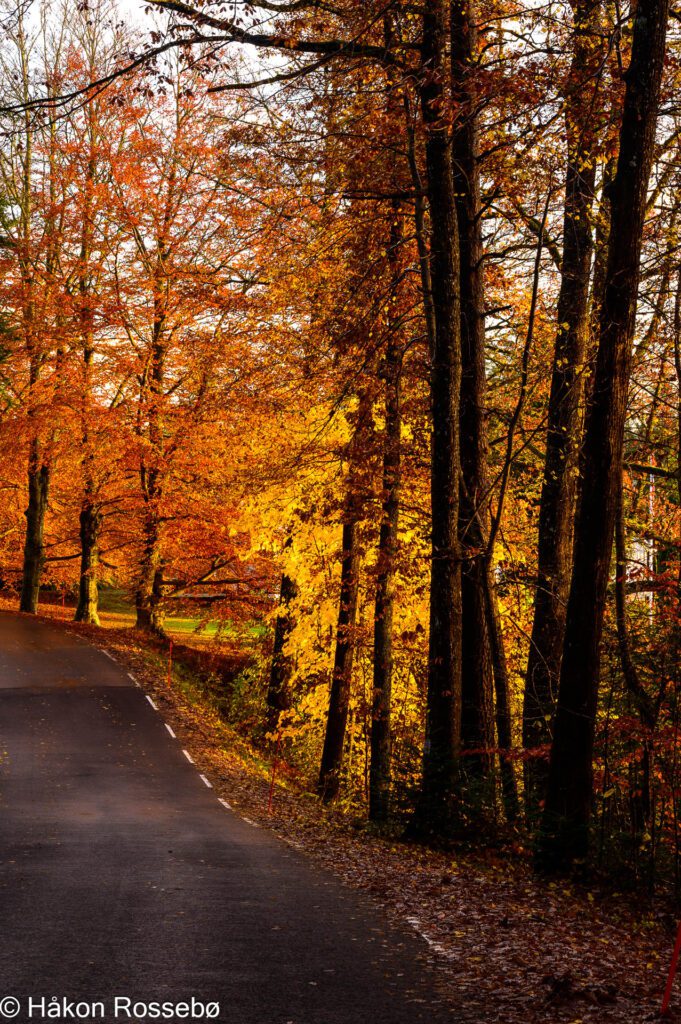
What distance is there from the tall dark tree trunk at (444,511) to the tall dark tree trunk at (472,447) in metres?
0.43

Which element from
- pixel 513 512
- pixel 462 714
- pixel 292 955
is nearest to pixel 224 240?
pixel 513 512

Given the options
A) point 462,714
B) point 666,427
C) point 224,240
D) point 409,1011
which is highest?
point 224,240

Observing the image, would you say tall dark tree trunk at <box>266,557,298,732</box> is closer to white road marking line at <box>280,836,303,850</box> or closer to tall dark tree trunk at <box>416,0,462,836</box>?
white road marking line at <box>280,836,303,850</box>

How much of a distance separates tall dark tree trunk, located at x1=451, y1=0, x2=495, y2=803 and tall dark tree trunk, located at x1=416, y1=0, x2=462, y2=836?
431 mm

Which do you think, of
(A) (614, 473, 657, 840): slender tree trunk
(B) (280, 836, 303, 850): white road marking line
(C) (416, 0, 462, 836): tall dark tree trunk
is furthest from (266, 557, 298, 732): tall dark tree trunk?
(A) (614, 473, 657, 840): slender tree trunk

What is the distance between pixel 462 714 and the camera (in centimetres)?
1367

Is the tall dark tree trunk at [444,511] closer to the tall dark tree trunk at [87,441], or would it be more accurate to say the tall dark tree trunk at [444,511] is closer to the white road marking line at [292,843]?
the white road marking line at [292,843]

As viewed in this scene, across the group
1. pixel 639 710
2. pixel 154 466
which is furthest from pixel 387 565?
pixel 154 466

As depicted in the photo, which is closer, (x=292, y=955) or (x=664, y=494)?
(x=292, y=955)

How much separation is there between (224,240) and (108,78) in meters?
16.6

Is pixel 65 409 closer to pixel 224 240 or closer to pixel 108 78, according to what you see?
pixel 224 240

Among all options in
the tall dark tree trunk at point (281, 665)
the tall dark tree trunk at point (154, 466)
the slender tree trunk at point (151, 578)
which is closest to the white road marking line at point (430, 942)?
the tall dark tree trunk at point (281, 665)

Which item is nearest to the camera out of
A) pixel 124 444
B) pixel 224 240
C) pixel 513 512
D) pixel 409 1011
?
pixel 409 1011

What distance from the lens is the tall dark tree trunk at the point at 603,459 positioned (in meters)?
9.49
